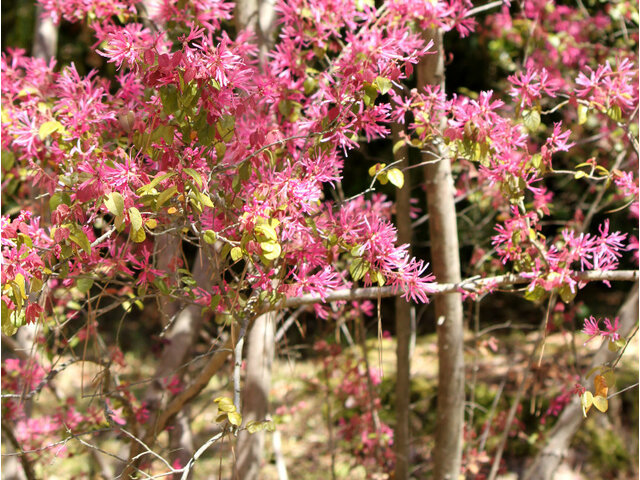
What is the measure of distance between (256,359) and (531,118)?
1.26 metres

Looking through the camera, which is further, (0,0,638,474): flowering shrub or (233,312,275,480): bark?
(233,312,275,480): bark

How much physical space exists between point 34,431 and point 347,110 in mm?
1971

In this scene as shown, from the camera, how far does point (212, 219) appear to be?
136 centimetres

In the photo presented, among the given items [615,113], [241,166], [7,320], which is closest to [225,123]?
[241,166]

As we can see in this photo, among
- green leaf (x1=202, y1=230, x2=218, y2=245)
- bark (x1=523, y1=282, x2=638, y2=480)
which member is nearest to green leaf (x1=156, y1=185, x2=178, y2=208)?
green leaf (x1=202, y1=230, x2=218, y2=245)

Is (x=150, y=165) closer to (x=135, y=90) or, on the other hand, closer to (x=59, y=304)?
(x=135, y=90)

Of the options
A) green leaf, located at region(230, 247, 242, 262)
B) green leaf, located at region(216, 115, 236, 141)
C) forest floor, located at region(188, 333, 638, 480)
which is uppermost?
green leaf, located at region(216, 115, 236, 141)

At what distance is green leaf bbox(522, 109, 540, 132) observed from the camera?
5.10ft

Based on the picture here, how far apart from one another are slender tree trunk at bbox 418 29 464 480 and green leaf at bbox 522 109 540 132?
303 mm

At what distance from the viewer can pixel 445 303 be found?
204 centimetres

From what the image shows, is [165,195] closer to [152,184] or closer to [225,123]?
[152,184]

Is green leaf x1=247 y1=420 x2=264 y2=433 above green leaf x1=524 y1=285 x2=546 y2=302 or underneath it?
underneath

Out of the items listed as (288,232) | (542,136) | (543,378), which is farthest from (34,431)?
(542,136)

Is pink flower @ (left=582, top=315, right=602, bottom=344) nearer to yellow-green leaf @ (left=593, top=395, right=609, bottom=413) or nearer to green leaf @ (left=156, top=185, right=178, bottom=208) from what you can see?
yellow-green leaf @ (left=593, top=395, right=609, bottom=413)
